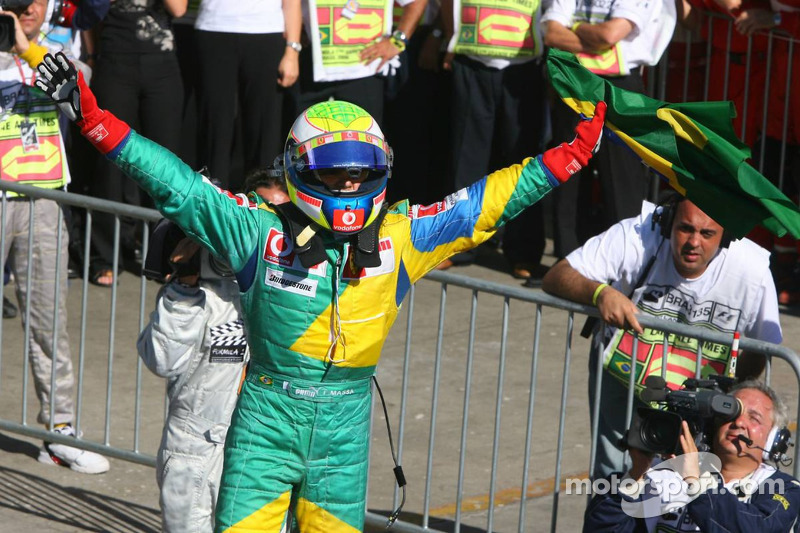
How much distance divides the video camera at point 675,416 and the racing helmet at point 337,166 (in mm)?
1135

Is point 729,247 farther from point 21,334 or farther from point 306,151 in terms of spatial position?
point 21,334

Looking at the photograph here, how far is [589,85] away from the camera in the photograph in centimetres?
552

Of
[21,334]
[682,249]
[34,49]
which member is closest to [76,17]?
[21,334]

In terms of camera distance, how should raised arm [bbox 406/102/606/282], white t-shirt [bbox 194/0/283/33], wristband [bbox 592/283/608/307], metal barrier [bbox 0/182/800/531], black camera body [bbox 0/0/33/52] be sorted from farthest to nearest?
white t-shirt [bbox 194/0/283/33]
black camera body [bbox 0/0/33/52]
metal barrier [bbox 0/182/800/531]
wristband [bbox 592/283/608/307]
raised arm [bbox 406/102/606/282]

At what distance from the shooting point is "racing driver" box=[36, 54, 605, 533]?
15.9 feet

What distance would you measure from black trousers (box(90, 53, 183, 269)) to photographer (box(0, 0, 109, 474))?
1.82 meters

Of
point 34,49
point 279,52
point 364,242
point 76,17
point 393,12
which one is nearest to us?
point 364,242

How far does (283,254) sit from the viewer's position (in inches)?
193

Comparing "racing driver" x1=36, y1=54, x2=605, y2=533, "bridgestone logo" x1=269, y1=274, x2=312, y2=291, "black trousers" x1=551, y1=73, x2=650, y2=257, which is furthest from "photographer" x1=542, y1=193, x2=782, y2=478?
"black trousers" x1=551, y1=73, x2=650, y2=257

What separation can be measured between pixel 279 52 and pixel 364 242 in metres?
4.76

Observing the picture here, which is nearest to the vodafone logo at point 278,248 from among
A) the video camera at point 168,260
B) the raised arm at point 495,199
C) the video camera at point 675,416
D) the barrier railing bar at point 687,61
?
the raised arm at point 495,199

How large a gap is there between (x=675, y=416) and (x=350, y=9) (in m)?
5.24

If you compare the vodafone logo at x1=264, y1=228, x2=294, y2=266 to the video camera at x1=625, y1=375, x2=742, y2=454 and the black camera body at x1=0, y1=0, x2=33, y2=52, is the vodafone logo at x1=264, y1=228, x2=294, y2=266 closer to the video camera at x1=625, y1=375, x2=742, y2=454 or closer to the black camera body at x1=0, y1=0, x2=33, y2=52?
the video camera at x1=625, y1=375, x2=742, y2=454

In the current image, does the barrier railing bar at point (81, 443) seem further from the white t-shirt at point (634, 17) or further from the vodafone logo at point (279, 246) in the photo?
the white t-shirt at point (634, 17)
